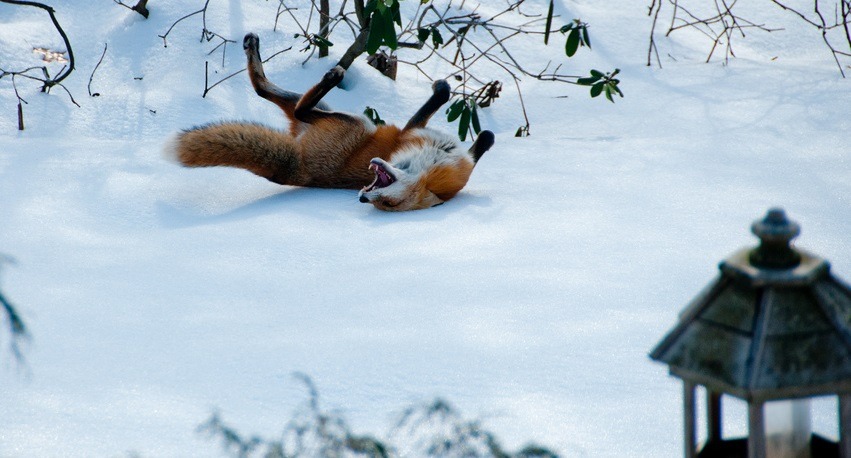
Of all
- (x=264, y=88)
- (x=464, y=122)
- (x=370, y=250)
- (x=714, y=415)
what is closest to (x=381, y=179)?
(x=370, y=250)

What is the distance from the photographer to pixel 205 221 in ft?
12.1

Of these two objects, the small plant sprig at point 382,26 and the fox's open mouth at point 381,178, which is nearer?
the small plant sprig at point 382,26

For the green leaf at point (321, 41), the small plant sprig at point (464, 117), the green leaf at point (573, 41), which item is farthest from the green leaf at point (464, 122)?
the green leaf at point (321, 41)

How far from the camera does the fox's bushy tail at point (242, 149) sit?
401 cm

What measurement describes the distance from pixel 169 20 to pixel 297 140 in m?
2.13

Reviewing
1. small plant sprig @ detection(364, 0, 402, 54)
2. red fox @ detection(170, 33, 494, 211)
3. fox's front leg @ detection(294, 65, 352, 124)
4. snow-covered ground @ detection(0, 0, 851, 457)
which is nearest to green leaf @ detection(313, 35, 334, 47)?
snow-covered ground @ detection(0, 0, 851, 457)

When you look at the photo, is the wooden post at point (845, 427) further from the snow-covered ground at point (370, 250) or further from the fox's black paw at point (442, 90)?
the fox's black paw at point (442, 90)

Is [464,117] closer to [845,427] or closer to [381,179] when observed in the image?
[381,179]

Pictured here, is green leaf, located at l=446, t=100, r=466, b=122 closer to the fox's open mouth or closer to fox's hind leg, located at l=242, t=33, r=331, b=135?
fox's hind leg, located at l=242, t=33, r=331, b=135

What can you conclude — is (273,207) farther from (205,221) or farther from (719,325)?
(719,325)

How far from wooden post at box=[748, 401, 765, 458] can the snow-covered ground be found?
61cm

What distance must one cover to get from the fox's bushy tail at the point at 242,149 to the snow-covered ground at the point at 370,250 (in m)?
0.14

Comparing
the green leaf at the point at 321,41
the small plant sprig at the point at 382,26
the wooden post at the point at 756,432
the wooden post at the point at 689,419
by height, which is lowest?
the green leaf at the point at 321,41

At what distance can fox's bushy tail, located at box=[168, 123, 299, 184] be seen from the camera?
13.1 ft
